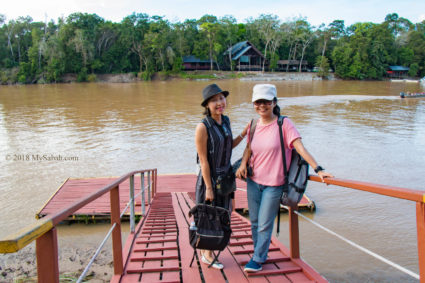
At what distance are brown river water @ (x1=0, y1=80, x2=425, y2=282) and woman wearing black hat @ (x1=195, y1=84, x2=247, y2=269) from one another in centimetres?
336

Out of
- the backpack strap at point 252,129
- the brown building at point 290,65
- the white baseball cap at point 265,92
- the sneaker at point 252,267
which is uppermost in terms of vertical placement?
the brown building at point 290,65

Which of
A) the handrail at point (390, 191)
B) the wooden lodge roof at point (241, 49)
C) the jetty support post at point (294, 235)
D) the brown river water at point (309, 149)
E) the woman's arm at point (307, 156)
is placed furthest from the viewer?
the wooden lodge roof at point (241, 49)

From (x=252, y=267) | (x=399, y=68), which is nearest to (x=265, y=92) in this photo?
(x=252, y=267)

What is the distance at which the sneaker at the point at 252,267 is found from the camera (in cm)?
256

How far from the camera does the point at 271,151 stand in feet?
8.08

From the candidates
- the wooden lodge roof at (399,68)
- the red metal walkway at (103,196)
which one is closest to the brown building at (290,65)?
the wooden lodge roof at (399,68)

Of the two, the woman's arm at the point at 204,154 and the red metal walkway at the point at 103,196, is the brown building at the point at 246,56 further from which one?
the woman's arm at the point at 204,154

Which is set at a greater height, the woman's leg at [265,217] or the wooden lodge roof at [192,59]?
the wooden lodge roof at [192,59]

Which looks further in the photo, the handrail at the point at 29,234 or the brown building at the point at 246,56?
the brown building at the point at 246,56

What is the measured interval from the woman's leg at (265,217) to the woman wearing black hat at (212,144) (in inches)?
12.3

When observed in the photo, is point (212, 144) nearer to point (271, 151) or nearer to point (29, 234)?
point (271, 151)

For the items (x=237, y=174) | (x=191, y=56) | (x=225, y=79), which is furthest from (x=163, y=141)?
(x=191, y=56)

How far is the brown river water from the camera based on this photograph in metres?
6.12

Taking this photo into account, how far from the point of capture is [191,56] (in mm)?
56750
